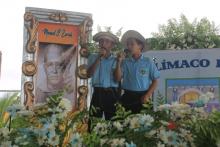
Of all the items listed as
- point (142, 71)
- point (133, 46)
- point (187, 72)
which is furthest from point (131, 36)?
point (187, 72)

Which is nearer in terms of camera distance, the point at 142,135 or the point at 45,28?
the point at 142,135

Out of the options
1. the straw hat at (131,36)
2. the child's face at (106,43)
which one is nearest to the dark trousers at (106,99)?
the child's face at (106,43)

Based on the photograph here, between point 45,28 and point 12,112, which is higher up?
point 45,28

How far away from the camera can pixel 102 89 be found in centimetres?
768

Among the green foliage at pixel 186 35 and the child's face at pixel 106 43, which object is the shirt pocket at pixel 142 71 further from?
the green foliage at pixel 186 35

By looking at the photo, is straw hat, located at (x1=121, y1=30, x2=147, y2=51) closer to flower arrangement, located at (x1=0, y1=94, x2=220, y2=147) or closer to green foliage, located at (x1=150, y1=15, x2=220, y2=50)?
flower arrangement, located at (x1=0, y1=94, x2=220, y2=147)

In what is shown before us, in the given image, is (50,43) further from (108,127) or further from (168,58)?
(108,127)

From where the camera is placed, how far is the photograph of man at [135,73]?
7535 millimetres

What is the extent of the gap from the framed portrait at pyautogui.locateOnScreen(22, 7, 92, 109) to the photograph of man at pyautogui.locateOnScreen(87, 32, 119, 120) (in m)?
2.41

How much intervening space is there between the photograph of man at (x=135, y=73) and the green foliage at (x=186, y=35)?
535 inches

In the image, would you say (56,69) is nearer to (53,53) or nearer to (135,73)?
(53,53)

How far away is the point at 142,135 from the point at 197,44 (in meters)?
19.0

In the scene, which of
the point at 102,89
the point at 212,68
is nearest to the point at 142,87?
the point at 102,89

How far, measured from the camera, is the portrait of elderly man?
10.4m
